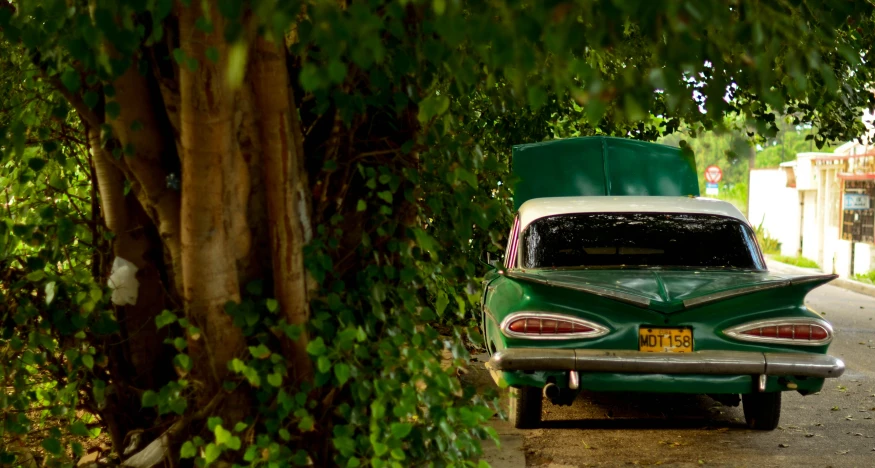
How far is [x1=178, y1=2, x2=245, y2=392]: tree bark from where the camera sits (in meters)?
4.20

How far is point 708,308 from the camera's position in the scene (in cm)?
666

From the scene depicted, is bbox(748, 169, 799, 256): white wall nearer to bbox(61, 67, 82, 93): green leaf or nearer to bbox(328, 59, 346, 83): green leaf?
bbox(61, 67, 82, 93): green leaf

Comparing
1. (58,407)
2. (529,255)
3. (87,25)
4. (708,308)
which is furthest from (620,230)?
(87,25)

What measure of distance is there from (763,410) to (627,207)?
5.92 feet

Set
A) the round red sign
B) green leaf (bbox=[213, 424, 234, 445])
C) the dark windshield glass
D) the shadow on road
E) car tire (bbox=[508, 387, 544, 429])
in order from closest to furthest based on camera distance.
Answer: green leaf (bbox=[213, 424, 234, 445]) < car tire (bbox=[508, 387, 544, 429]) < the shadow on road < the dark windshield glass < the round red sign

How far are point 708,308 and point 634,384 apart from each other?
2.20 feet

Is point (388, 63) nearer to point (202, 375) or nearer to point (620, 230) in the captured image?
point (202, 375)

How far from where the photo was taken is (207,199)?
177 inches

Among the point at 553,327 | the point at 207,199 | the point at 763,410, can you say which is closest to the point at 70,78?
the point at 207,199

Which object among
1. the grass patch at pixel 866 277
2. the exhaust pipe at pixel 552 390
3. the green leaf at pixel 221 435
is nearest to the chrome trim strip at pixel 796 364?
the exhaust pipe at pixel 552 390

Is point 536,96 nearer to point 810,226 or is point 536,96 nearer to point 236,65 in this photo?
point 236,65

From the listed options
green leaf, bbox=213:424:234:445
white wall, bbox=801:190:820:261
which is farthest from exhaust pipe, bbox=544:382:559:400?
white wall, bbox=801:190:820:261

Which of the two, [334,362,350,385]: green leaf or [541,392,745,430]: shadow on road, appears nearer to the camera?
[334,362,350,385]: green leaf

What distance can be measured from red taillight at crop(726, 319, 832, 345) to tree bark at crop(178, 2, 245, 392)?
352cm
